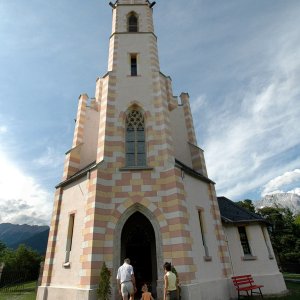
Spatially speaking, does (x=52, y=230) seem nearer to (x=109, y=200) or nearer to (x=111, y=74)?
(x=109, y=200)

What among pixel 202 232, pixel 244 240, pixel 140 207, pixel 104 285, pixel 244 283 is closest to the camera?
pixel 104 285

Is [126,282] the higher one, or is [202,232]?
[202,232]

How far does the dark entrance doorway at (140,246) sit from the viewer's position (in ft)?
42.9

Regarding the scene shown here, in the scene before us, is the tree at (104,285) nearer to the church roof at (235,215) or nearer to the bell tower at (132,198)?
the bell tower at (132,198)

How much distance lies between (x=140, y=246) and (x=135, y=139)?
6101 millimetres

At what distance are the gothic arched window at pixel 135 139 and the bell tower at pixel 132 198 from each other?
0.17 feet

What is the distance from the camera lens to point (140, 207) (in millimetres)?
10812

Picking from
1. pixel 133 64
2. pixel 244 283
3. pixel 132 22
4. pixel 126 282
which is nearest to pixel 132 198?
pixel 126 282

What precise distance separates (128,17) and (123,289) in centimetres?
1862

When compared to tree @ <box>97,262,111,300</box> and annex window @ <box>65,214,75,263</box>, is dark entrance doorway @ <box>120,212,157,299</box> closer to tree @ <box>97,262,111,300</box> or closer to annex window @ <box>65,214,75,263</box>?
annex window @ <box>65,214,75,263</box>

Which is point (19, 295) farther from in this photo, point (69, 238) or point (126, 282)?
point (126, 282)

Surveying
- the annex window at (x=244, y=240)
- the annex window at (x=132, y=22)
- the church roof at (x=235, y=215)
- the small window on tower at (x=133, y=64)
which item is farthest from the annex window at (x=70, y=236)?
the annex window at (x=132, y=22)

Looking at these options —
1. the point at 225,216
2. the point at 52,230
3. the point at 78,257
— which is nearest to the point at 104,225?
the point at 78,257

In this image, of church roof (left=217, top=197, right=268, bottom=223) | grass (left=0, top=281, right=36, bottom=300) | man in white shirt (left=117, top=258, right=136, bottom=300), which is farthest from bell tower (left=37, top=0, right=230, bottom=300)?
grass (left=0, top=281, right=36, bottom=300)
